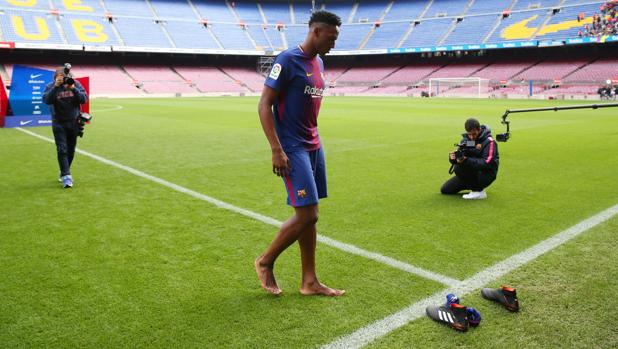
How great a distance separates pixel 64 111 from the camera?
26.1 ft

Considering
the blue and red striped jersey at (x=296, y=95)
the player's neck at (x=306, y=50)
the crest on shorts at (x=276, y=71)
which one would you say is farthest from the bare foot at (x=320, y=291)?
the player's neck at (x=306, y=50)

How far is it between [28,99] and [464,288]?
18.9m

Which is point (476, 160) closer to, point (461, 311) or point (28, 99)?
point (461, 311)

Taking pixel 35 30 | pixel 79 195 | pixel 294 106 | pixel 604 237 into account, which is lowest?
pixel 604 237

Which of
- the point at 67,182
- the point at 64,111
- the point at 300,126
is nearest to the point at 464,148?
the point at 300,126

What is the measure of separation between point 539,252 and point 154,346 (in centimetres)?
366

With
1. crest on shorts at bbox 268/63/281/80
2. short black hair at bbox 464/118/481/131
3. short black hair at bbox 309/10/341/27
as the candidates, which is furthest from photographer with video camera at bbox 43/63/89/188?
short black hair at bbox 464/118/481/131

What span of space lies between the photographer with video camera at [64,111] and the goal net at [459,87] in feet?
146

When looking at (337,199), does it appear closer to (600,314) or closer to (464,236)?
(464,236)

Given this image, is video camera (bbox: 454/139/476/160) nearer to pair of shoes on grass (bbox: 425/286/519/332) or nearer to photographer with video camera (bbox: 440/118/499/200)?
photographer with video camera (bbox: 440/118/499/200)

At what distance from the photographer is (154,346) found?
3.04 metres

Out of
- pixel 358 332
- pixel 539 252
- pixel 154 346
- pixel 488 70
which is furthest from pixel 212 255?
pixel 488 70

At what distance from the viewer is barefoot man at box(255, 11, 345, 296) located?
11.5ft

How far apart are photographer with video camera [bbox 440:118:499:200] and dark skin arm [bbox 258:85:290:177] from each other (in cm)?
402
